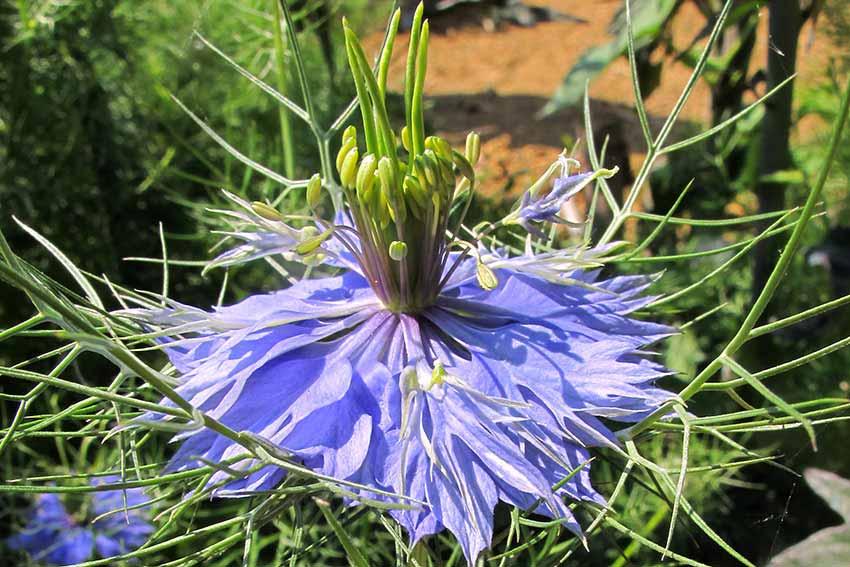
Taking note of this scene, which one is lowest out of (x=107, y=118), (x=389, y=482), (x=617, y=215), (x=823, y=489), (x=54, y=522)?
(x=54, y=522)

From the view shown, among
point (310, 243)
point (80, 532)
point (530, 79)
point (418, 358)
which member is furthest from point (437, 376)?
point (530, 79)

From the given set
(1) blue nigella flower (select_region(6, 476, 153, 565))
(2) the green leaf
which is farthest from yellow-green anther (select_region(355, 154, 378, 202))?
(1) blue nigella flower (select_region(6, 476, 153, 565))

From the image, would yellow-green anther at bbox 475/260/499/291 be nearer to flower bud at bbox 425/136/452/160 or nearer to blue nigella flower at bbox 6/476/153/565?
flower bud at bbox 425/136/452/160

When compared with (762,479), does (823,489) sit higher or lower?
higher

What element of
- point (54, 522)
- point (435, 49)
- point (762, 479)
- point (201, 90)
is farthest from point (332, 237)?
point (435, 49)

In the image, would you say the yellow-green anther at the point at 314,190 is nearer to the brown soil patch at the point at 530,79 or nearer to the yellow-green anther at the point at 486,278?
the yellow-green anther at the point at 486,278

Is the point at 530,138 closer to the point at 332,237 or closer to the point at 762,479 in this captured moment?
the point at 762,479

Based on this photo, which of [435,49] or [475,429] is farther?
[435,49]
